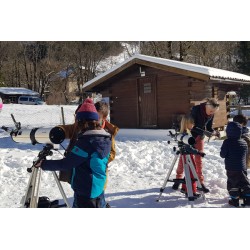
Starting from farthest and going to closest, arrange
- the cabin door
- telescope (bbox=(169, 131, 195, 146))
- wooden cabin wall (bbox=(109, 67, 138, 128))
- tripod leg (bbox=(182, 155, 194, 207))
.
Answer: wooden cabin wall (bbox=(109, 67, 138, 128)) → the cabin door → telescope (bbox=(169, 131, 195, 146)) → tripod leg (bbox=(182, 155, 194, 207))

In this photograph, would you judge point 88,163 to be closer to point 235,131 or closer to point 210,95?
point 235,131

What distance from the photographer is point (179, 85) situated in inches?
482

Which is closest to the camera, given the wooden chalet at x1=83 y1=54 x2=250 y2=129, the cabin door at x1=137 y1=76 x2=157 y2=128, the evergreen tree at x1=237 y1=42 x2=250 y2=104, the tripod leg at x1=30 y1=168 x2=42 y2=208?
the tripod leg at x1=30 y1=168 x2=42 y2=208

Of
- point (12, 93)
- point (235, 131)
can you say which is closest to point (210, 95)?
point (235, 131)

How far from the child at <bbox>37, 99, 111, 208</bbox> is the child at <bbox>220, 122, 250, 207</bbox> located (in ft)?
6.77

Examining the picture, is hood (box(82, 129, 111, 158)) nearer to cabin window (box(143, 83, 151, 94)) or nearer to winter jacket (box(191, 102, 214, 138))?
winter jacket (box(191, 102, 214, 138))

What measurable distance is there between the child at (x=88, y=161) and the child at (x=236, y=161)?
2063 millimetres

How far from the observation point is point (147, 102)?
13195mm

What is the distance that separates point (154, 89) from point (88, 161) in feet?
34.3

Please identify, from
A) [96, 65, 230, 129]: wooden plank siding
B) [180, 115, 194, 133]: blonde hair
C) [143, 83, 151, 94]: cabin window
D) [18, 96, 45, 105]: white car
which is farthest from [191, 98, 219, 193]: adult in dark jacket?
[18, 96, 45, 105]: white car

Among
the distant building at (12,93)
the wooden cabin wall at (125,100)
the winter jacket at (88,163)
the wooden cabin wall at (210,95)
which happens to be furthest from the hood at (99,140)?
the distant building at (12,93)

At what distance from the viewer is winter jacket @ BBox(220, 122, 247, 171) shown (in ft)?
13.7

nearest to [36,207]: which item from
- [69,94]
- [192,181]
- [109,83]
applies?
[192,181]
